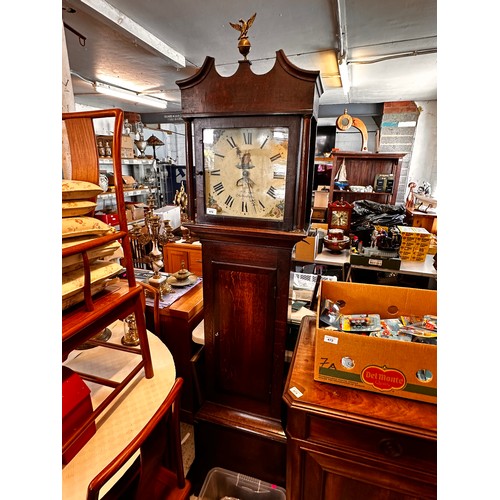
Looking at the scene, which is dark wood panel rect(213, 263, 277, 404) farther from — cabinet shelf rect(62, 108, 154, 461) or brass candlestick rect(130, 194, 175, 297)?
brass candlestick rect(130, 194, 175, 297)

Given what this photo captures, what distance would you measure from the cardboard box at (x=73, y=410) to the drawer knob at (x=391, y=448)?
915mm

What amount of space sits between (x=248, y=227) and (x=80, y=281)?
63 centimetres

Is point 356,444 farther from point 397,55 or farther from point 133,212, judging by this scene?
point 133,212

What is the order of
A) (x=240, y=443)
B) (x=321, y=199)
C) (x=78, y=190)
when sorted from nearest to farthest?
→ 1. (x=78, y=190)
2. (x=240, y=443)
3. (x=321, y=199)

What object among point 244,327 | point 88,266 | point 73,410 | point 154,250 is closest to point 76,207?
point 88,266

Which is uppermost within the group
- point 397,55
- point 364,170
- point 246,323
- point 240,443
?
point 397,55

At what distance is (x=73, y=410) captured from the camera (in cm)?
85

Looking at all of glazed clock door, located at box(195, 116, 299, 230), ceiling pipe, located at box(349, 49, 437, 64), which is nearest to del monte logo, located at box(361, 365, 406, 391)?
glazed clock door, located at box(195, 116, 299, 230)

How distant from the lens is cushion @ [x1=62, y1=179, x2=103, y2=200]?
749 mm

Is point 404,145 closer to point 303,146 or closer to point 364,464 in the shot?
point 303,146

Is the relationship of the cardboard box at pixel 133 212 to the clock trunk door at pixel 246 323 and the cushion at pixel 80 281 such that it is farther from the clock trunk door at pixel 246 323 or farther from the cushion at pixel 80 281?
the cushion at pixel 80 281

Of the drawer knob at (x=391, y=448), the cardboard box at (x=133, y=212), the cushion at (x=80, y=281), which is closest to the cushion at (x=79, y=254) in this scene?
the cushion at (x=80, y=281)

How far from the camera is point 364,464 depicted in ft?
3.05
